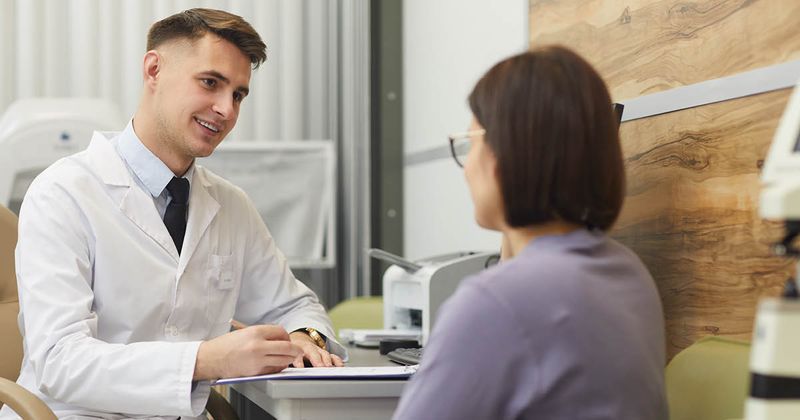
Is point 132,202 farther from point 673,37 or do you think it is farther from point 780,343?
point 780,343

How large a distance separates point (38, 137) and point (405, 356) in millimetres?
2256

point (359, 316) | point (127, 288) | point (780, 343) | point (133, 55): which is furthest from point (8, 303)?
point (133, 55)

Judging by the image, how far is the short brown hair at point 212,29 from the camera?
2.17 meters

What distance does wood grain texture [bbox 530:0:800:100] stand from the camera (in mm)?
1552

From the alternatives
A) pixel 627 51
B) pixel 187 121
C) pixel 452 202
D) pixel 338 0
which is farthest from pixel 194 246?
pixel 338 0

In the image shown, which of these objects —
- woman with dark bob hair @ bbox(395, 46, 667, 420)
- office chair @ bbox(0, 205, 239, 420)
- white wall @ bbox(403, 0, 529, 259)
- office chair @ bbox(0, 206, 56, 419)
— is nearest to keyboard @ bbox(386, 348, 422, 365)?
office chair @ bbox(0, 205, 239, 420)

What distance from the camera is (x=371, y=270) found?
13.4 feet

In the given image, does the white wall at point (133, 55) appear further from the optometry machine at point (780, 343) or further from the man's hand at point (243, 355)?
the optometry machine at point (780, 343)

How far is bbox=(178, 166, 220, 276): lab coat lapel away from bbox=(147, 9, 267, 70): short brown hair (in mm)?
301

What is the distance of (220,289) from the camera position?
2168 mm

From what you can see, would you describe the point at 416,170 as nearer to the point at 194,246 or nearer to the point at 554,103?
the point at 194,246

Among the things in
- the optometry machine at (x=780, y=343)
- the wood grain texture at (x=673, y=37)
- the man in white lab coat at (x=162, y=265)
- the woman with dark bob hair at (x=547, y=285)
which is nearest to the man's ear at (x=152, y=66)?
the man in white lab coat at (x=162, y=265)

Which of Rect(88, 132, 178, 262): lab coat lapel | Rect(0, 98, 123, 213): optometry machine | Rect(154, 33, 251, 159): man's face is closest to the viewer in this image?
Rect(88, 132, 178, 262): lab coat lapel

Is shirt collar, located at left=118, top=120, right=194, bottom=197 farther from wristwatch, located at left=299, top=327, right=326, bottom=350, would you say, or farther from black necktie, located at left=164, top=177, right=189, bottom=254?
wristwatch, located at left=299, top=327, right=326, bottom=350
